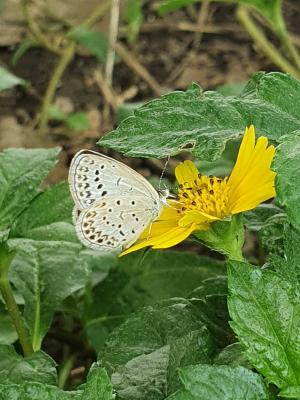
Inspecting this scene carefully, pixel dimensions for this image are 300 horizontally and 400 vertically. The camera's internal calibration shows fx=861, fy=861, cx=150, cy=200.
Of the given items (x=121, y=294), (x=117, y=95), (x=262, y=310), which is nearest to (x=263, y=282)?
(x=262, y=310)

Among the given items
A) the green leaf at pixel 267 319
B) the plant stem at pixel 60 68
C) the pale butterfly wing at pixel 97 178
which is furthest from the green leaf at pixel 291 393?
the plant stem at pixel 60 68

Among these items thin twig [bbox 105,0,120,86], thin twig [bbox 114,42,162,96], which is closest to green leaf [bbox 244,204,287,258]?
thin twig [bbox 114,42,162,96]

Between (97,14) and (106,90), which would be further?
(97,14)

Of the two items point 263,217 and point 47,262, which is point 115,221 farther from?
point 47,262

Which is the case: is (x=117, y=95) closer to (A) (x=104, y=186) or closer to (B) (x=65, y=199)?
(B) (x=65, y=199)

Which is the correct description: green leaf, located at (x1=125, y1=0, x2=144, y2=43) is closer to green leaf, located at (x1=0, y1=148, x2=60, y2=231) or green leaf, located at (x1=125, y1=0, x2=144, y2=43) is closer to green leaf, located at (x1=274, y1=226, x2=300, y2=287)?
green leaf, located at (x1=0, y1=148, x2=60, y2=231)

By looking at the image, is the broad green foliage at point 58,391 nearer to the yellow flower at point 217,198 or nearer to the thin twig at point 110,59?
the yellow flower at point 217,198

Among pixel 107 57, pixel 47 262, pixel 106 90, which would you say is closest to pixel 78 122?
pixel 106 90
